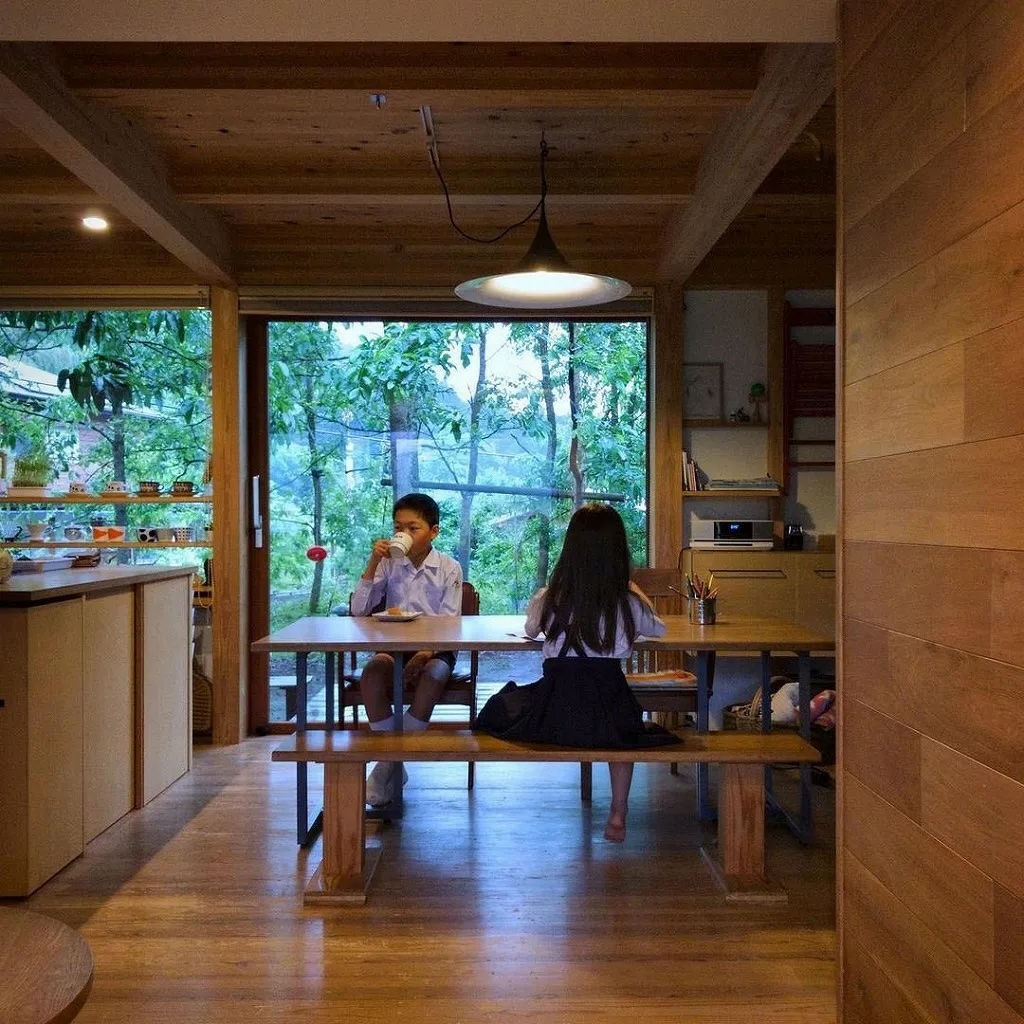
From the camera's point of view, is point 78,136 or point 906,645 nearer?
point 906,645

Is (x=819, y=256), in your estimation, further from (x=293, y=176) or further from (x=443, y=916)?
(x=443, y=916)

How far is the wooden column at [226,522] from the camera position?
16.0 ft

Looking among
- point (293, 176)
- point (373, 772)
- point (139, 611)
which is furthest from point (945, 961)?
point (293, 176)

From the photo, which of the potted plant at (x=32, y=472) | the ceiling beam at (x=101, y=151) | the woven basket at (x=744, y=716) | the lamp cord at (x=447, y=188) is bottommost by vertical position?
the woven basket at (x=744, y=716)

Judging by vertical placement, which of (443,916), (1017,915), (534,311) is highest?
(534,311)

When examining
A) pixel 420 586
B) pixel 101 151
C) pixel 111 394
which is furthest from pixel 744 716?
pixel 111 394

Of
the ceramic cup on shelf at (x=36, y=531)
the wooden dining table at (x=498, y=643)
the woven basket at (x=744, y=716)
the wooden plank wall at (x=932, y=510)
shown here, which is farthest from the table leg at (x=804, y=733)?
the ceramic cup on shelf at (x=36, y=531)

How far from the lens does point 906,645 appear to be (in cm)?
175

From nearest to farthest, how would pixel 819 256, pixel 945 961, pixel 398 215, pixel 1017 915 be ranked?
pixel 1017 915
pixel 945 961
pixel 398 215
pixel 819 256

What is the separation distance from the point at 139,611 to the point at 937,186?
324cm

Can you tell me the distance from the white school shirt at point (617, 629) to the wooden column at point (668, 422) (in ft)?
6.12

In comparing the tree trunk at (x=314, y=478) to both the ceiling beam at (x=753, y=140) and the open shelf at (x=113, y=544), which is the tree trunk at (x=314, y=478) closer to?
the open shelf at (x=113, y=544)

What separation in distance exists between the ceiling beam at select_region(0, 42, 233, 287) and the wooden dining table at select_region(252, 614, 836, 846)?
180 centimetres

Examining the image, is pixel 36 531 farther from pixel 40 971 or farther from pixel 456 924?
pixel 40 971
